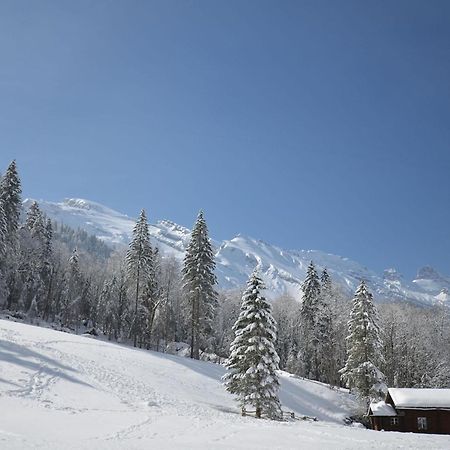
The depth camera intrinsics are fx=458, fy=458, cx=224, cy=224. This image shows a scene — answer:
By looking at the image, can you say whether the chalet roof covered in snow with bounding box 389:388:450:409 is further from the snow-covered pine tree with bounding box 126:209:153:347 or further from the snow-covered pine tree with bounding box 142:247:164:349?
the snow-covered pine tree with bounding box 142:247:164:349

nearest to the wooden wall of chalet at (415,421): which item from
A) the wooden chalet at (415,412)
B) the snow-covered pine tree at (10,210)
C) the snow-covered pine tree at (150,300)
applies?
the wooden chalet at (415,412)

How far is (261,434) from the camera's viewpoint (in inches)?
733

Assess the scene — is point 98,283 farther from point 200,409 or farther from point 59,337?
point 200,409

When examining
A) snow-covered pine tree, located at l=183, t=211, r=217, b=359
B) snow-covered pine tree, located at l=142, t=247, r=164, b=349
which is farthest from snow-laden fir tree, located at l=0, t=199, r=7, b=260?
snow-covered pine tree, located at l=183, t=211, r=217, b=359

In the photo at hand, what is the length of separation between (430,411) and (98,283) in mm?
89073

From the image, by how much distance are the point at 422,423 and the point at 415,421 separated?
597mm

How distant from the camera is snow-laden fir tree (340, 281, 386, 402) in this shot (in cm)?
4628

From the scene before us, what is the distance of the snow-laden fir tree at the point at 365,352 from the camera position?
152 ft

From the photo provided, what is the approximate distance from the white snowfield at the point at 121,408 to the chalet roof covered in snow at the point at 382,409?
49.8 feet

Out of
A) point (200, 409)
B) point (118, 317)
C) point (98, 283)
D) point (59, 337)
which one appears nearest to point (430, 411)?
point (200, 409)

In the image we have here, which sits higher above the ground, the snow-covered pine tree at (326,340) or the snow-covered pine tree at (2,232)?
the snow-covered pine tree at (2,232)

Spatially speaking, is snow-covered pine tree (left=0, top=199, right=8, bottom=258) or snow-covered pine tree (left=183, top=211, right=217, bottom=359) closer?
snow-covered pine tree (left=0, top=199, right=8, bottom=258)

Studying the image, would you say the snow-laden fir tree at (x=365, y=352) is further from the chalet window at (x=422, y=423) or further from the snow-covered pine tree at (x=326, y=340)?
the snow-covered pine tree at (x=326, y=340)

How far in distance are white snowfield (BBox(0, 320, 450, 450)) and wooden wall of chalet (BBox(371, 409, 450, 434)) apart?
16341mm
